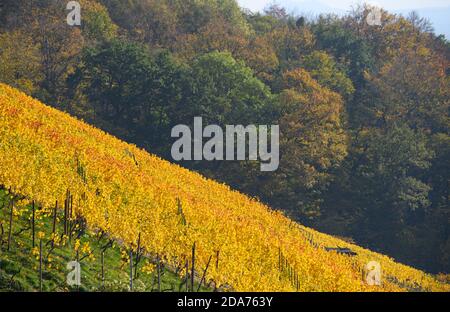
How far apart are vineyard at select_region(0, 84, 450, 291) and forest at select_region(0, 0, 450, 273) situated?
26343mm

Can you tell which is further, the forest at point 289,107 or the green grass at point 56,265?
the forest at point 289,107

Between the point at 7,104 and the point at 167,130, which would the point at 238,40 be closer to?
the point at 167,130

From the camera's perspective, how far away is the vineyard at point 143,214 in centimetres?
2484

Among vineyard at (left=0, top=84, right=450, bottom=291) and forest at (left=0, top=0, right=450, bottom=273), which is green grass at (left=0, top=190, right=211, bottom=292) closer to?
vineyard at (left=0, top=84, right=450, bottom=291)

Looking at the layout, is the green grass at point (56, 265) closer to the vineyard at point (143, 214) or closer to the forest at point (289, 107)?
the vineyard at point (143, 214)

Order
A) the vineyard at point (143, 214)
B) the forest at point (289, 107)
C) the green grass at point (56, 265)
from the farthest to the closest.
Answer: the forest at point (289, 107)
the vineyard at point (143, 214)
the green grass at point (56, 265)

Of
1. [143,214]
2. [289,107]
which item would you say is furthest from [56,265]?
[289,107]

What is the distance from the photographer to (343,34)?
269 feet

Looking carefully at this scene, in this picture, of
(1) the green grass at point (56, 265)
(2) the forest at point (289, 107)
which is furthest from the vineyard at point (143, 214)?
(2) the forest at point (289, 107)

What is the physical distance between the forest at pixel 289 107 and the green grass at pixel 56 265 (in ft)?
121

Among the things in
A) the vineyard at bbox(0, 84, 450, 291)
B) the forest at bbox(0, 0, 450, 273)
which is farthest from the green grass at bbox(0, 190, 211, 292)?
the forest at bbox(0, 0, 450, 273)

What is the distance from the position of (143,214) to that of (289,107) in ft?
128

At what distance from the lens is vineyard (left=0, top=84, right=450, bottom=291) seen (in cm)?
2484
